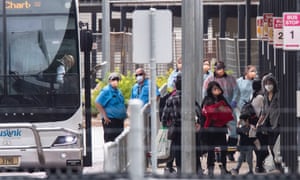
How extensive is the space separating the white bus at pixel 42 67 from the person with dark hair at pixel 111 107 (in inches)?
78.3

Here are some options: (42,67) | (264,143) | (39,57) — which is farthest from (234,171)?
(39,57)

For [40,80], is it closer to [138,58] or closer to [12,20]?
[12,20]

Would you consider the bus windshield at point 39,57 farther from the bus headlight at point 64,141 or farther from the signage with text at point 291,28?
the signage with text at point 291,28

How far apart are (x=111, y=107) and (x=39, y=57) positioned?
2584 mm

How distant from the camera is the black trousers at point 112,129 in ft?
59.6

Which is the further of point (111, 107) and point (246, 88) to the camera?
point (246, 88)

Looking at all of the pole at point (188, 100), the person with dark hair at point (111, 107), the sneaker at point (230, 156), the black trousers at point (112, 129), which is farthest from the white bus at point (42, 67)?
the sneaker at point (230, 156)

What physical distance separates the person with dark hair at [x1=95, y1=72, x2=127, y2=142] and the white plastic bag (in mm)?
1280

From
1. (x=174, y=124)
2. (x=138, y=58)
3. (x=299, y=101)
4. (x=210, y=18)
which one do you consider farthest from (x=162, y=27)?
(x=210, y=18)

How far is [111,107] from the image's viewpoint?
18.4m

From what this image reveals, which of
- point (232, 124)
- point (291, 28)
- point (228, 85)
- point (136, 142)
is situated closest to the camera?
point (136, 142)

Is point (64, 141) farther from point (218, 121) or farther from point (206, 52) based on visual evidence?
point (206, 52)

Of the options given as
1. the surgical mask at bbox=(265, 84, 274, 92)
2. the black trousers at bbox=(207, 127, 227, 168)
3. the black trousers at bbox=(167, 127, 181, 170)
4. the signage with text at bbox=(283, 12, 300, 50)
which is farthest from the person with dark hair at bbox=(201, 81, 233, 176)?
the signage with text at bbox=(283, 12, 300, 50)

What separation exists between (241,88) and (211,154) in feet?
11.0
